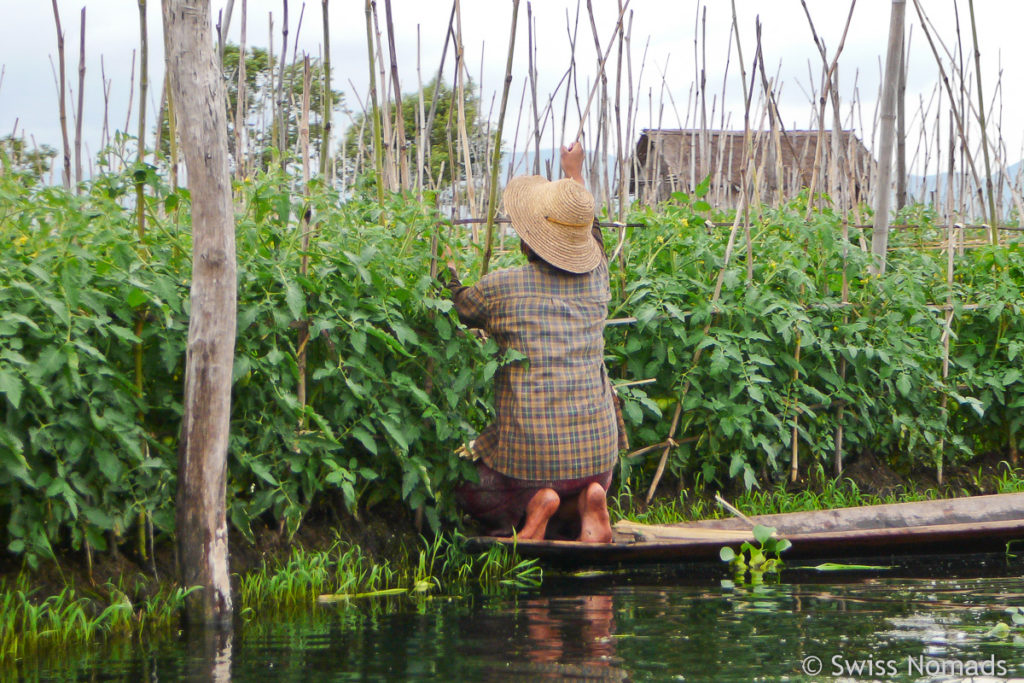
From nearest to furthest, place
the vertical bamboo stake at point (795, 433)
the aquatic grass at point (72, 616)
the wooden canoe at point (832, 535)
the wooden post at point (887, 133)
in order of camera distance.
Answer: the aquatic grass at point (72, 616) < the wooden canoe at point (832, 535) < the vertical bamboo stake at point (795, 433) < the wooden post at point (887, 133)

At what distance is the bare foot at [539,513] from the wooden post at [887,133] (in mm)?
2060

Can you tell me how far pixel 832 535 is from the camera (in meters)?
3.96

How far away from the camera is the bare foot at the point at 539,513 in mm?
3830

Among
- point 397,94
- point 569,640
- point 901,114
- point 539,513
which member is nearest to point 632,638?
point 569,640

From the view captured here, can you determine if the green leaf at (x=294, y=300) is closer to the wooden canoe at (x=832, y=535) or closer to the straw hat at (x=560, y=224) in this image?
the straw hat at (x=560, y=224)

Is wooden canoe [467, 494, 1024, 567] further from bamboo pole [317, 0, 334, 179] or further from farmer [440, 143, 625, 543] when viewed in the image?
bamboo pole [317, 0, 334, 179]

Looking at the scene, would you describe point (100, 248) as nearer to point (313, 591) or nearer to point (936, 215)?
point (313, 591)

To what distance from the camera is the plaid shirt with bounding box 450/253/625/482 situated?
3.79 m

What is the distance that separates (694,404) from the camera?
14.4 feet

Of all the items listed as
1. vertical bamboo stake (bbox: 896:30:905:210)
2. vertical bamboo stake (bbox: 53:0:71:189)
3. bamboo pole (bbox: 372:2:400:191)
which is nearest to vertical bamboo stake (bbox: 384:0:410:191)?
bamboo pole (bbox: 372:2:400:191)

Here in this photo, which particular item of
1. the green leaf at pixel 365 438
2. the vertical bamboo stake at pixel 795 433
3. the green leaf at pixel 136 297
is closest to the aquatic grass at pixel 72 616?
the green leaf at pixel 365 438

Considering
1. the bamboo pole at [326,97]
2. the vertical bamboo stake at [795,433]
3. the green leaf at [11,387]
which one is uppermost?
the bamboo pole at [326,97]

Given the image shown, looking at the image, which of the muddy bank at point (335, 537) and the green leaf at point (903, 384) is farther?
the green leaf at point (903, 384)

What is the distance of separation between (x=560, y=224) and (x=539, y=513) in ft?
3.50
